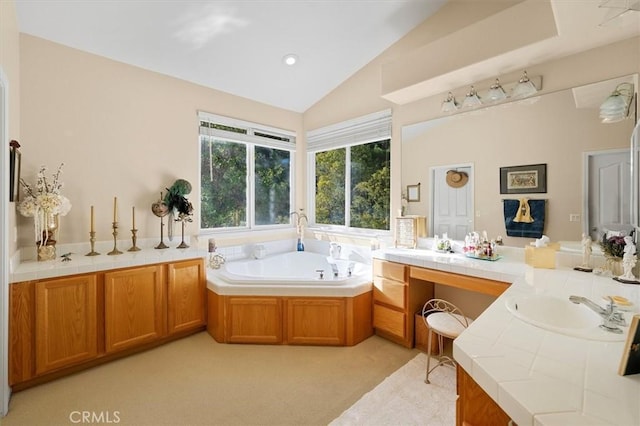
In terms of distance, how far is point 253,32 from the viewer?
2.76 meters

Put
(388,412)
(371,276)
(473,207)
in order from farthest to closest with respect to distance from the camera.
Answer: (371,276) < (473,207) < (388,412)

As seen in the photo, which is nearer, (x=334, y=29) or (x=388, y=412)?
(x=388, y=412)

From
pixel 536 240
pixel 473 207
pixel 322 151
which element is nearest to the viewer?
pixel 536 240

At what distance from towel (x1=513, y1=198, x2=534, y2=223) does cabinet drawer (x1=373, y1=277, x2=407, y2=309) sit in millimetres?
1105

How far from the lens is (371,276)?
3045 mm

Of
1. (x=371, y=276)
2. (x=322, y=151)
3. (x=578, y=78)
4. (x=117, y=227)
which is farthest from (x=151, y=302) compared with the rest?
(x=578, y=78)

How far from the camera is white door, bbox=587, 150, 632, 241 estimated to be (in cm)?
200

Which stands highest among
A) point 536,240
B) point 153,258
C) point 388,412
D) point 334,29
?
point 334,29

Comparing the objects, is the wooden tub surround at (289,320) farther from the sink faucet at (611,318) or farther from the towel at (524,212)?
the sink faucet at (611,318)

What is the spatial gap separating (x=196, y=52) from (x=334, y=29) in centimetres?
136

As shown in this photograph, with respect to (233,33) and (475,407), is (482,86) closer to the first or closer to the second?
(233,33)

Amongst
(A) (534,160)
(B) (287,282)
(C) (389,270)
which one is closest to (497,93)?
(A) (534,160)

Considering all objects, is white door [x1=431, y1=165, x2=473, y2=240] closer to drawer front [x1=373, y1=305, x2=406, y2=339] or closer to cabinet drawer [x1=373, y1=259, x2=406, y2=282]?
cabinet drawer [x1=373, y1=259, x2=406, y2=282]

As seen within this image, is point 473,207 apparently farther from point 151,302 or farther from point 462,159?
point 151,302
